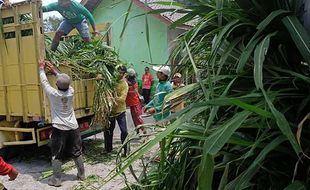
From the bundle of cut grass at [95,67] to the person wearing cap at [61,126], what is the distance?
2.85ft

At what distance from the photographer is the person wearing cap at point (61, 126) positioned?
5379 millimetres

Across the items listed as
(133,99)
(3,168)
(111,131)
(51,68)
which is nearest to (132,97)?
(133,99)

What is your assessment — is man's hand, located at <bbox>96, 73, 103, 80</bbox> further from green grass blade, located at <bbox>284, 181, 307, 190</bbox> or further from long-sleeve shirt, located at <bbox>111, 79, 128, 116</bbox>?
green grass blade, located at <bbox>284, 181, 307, 190</bbox>

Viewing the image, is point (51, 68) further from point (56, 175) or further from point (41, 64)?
point (56, 175)

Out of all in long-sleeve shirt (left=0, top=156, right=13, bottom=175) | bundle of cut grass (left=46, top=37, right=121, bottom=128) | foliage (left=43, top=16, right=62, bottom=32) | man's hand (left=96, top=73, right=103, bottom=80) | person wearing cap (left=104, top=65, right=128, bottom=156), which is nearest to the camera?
long-sleeve shirt (left=0, top=156, right=13, bottom=175)

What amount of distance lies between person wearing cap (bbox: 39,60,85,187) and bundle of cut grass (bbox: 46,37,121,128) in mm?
867

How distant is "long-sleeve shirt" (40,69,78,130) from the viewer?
538 cm

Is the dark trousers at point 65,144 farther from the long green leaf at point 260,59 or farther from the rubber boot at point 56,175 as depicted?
the long green leaf at point 260,59

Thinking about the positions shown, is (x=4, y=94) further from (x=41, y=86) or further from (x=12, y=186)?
(x=12, y=186)

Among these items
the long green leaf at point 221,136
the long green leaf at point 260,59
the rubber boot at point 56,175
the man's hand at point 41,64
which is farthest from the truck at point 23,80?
the long green leaf at point 221,136

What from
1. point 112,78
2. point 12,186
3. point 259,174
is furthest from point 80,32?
point 259,174

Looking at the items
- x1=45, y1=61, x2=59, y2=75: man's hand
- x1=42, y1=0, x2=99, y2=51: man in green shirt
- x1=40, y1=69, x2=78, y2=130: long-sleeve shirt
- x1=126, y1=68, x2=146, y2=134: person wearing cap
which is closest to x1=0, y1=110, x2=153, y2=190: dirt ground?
x1=126, y1=68, x2=146, y2=134: person wearing cap

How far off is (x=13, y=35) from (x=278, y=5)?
5.34 m

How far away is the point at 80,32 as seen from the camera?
286 inches
